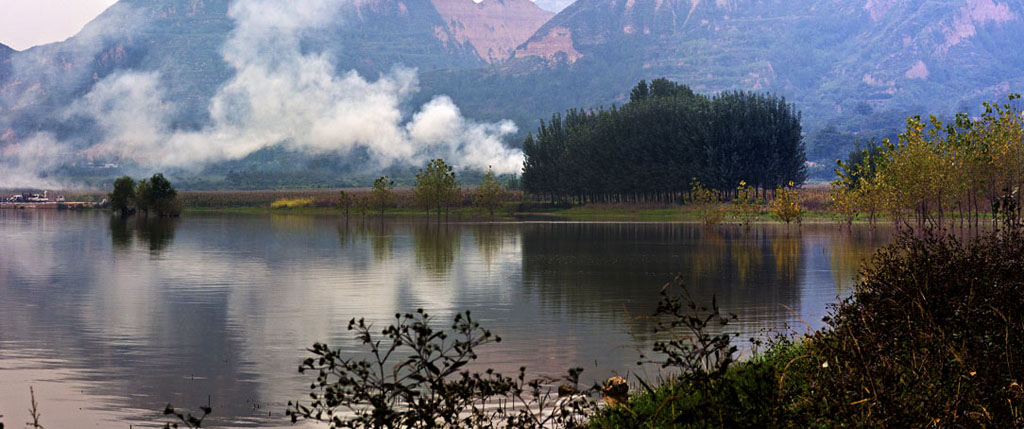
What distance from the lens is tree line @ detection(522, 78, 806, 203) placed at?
166500 mm

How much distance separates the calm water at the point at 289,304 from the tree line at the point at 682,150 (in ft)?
276

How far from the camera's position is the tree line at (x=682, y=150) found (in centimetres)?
16650

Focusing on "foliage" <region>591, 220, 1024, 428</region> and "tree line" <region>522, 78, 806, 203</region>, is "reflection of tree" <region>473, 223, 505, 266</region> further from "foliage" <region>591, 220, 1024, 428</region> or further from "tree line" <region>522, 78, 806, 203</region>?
"tree line" <region>522, 78, 806, 203</region>

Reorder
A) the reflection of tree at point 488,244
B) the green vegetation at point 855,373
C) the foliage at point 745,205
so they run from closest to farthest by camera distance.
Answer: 1. the green vegetation at point 855,373
2. the reflection of tree at point 488,244
3. the foliage at point 745,205

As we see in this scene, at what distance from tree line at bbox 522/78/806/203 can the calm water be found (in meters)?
84.1

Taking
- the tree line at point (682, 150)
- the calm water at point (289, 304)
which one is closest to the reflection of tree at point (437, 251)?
the calm water at point (289, 304)

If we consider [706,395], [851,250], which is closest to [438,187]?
[851,250]

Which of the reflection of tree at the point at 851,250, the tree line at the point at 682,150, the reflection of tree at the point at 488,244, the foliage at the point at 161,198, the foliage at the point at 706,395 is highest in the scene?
the tree line at the point at 682,150

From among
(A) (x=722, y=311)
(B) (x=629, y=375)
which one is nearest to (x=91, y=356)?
(B) (x=629, y=375)

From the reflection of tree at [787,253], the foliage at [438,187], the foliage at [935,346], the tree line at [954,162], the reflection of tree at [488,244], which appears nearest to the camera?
the foliage at [935,346]

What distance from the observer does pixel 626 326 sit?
31734mm

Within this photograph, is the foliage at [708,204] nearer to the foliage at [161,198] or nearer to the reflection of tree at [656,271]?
the reflection of tree at [656,271]

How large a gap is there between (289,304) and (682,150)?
135 meters

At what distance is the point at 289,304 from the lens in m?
38.8
